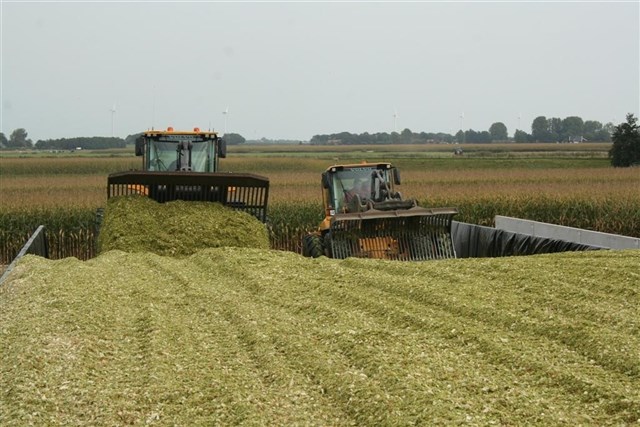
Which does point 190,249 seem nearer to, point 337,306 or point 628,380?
point 337,306

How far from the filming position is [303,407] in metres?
4.77

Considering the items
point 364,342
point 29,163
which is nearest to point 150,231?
point 364,342

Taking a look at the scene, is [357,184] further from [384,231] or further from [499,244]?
[499,244]

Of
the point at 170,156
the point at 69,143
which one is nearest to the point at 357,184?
the point at 170,156

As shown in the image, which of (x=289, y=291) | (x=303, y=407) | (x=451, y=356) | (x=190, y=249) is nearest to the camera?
(x=303, y=407)

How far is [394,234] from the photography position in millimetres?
11250

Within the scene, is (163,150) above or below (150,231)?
above

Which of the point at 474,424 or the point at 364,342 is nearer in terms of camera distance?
the point at 474,424

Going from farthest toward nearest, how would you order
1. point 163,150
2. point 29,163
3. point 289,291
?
point 29,163, point 163,150, point 289,291

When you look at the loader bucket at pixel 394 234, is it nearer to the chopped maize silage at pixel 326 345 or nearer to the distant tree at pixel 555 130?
the chopped maize silage at pixel 326 345

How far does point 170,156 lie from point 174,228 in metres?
2.88

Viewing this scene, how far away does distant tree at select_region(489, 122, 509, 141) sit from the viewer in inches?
4919

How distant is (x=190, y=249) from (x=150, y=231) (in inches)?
23.2

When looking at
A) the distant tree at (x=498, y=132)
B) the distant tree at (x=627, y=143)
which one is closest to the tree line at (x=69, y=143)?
the distant tree at (x=498, y=132)
